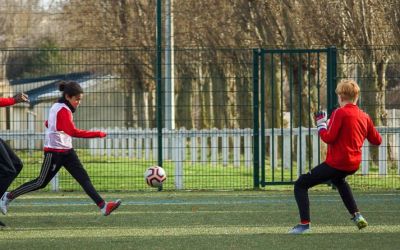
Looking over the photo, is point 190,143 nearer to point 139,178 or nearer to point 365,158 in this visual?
point 139,178

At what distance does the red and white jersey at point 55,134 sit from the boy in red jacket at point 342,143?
3.13 metres

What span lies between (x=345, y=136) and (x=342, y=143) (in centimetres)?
8

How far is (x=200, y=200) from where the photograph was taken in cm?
1947

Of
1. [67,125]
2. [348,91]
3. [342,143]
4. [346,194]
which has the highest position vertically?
[348,91]

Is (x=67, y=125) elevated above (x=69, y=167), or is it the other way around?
(x=67, y=125)

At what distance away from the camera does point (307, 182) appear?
14.0 meters

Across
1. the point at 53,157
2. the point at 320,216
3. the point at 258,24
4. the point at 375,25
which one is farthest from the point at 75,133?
the point at 258,24

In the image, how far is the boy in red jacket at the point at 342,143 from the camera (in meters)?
13.7

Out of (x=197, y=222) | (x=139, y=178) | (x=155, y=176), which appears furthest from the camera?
(x=139, y=178)

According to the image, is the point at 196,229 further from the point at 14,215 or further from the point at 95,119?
the point at 95,119

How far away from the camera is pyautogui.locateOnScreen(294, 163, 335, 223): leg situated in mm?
13842

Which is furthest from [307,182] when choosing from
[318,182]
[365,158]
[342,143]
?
[365,158]

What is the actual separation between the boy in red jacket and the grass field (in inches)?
13.1

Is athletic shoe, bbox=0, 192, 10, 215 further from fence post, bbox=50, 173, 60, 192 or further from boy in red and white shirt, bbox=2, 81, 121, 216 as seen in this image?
fence post, bbox=50, 173, 60, 192
